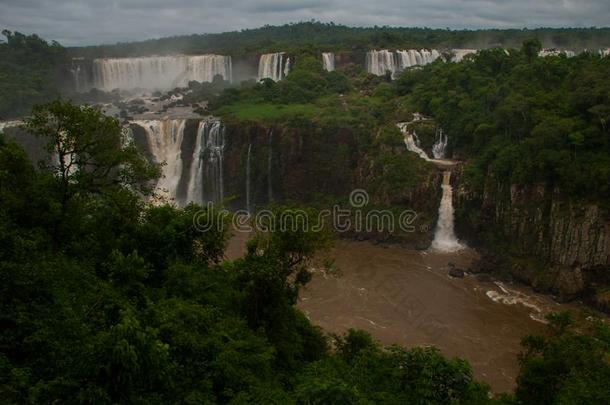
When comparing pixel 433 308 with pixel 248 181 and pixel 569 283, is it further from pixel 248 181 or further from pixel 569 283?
pixel 248 181

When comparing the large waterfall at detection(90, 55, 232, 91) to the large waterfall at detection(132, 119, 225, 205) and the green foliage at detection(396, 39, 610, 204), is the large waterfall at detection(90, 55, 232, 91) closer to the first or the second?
the large waterfall at detection(132, 119, 225, 205)

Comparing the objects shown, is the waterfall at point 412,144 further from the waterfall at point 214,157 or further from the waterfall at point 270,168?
the waterfall at point 214,157

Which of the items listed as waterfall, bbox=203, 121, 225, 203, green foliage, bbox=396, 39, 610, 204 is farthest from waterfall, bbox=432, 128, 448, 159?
waterfall, bbox=203, 121, 225, 203

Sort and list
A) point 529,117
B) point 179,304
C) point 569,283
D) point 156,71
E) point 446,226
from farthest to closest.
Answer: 1. point 156,71
2. point 446,226
3. point 529,117
4. point 569,283
5. point 179,304

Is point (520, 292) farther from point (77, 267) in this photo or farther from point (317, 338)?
point (77, 267)

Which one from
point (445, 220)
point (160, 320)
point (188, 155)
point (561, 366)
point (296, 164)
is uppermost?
point (160, 320)

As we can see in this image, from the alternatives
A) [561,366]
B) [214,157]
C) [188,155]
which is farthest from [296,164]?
[561,366]
